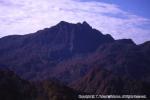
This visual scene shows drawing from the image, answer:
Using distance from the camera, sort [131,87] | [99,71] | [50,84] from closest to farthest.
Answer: [50,84]
[131,87]
[99,71]

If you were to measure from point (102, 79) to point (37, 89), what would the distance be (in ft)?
195

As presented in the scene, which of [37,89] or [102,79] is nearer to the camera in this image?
[37,89]

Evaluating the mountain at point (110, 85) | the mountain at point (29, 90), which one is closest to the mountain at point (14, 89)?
the mountain at point (29, 90)

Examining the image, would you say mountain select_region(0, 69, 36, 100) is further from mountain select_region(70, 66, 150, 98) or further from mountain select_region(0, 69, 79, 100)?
mountain select_region(70, 66, 150, 98)

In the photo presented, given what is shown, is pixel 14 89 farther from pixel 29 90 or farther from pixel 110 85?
pixel 110 85

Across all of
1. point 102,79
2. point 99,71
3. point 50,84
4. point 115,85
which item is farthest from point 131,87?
point 50,84

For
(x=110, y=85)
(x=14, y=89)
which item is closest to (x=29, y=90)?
(x=14, y=89)

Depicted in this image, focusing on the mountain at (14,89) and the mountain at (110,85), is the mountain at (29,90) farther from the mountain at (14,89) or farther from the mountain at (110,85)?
the mountain at (110,85)

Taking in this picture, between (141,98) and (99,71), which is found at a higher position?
(99,71)

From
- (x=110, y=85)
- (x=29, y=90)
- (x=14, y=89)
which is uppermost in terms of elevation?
(x=14, y=89)

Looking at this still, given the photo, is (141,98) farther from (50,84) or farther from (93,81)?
(93,81)

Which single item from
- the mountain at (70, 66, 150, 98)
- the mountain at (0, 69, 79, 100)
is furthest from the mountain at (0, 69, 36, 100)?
the mountain at (70, 66, 150, 98)

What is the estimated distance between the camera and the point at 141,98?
94625 mm

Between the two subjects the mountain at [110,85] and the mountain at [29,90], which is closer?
the mountain at [29,90]
